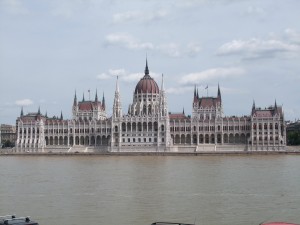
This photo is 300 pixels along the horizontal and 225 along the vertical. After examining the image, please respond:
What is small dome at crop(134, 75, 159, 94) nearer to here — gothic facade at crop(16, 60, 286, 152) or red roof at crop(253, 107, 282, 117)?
gothic facade at crop(16, 60, 286, 152)

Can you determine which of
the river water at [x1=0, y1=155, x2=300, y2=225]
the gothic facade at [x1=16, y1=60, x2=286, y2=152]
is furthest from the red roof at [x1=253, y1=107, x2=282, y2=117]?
the river water at [x1=0, y1=155, x2=300, y2=225]

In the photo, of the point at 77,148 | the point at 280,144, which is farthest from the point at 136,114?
the point at 280,144

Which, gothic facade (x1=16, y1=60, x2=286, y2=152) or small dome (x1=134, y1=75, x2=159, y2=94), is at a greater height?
small dome (x1=134, y1=75, x2=159, y2=94)

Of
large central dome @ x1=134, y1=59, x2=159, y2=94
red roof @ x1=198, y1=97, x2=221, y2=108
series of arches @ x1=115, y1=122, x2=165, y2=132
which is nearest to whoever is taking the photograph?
series of arches @ x1=115, y1=122, x2=165, y2=132

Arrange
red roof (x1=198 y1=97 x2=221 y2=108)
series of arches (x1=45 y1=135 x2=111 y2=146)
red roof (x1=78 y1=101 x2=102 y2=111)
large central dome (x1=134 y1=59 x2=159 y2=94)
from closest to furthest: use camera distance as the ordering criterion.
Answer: series of arches (x1=45 y1=135 x2=111 y2=146) → red roof (x1=198 y1=97 x2=221 y2=108) → large central dome (x1=134 y1=59 x2=159 y2=94) → red roof (x1=78 y1=101 x2=102 y2=111)

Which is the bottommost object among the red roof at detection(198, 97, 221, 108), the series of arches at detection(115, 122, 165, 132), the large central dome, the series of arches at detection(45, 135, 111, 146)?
the series of arches at detection(45, 135, 111, 146)

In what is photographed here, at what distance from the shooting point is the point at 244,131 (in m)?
120

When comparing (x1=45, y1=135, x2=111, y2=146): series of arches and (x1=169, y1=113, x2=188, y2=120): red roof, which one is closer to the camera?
(x1=45, y1=135, x2=111, y2=146): series of arches

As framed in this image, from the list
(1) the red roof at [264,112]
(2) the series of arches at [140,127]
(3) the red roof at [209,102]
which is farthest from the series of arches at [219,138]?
(3) the red roof at [209,102]

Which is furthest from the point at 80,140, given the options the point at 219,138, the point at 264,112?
the point at 264,112

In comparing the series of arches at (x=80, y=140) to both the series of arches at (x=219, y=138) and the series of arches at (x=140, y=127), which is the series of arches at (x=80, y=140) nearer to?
the series of arches at (x=140, y=127)

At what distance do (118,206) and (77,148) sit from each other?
92.1 metres

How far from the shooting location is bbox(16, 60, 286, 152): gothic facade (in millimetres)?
116312

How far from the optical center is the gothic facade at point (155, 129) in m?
116
